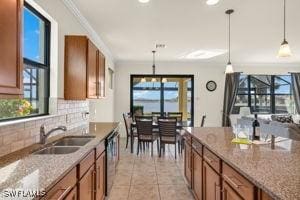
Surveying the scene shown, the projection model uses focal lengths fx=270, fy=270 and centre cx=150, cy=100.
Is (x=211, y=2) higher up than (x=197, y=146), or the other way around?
(x=211, y=2)

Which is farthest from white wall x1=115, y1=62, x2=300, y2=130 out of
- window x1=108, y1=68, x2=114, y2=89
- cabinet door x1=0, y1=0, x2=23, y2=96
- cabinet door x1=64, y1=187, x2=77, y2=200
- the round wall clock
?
cabinet door x1=0, y1=0, x2=23, y2=96

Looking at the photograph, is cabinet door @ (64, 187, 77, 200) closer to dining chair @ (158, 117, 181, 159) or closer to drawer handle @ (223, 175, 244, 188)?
drawer handle @ (223, 175, 244, 188)

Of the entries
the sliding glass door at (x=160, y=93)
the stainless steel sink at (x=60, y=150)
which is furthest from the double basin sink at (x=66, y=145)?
the sliding glass door at (x=160, y=93)

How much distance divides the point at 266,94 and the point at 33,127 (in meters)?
8.47

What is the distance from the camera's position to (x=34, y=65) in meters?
2.92

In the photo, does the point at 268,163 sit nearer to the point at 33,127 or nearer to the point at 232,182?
the point at 232,182

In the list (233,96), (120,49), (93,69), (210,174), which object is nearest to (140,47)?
(120,49)

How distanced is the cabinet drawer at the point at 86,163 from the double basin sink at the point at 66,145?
0.17m

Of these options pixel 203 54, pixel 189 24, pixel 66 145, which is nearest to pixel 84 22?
pixel 189 24

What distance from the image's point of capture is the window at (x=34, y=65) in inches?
105

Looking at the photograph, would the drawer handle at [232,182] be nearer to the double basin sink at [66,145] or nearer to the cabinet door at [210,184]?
the cabinet door at [210,184]

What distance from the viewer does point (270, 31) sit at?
196 inches

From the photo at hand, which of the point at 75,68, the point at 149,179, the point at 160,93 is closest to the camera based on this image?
the point at 75,68

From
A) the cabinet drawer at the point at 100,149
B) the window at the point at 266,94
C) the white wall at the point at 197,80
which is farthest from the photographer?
the window at the point at 266,94
